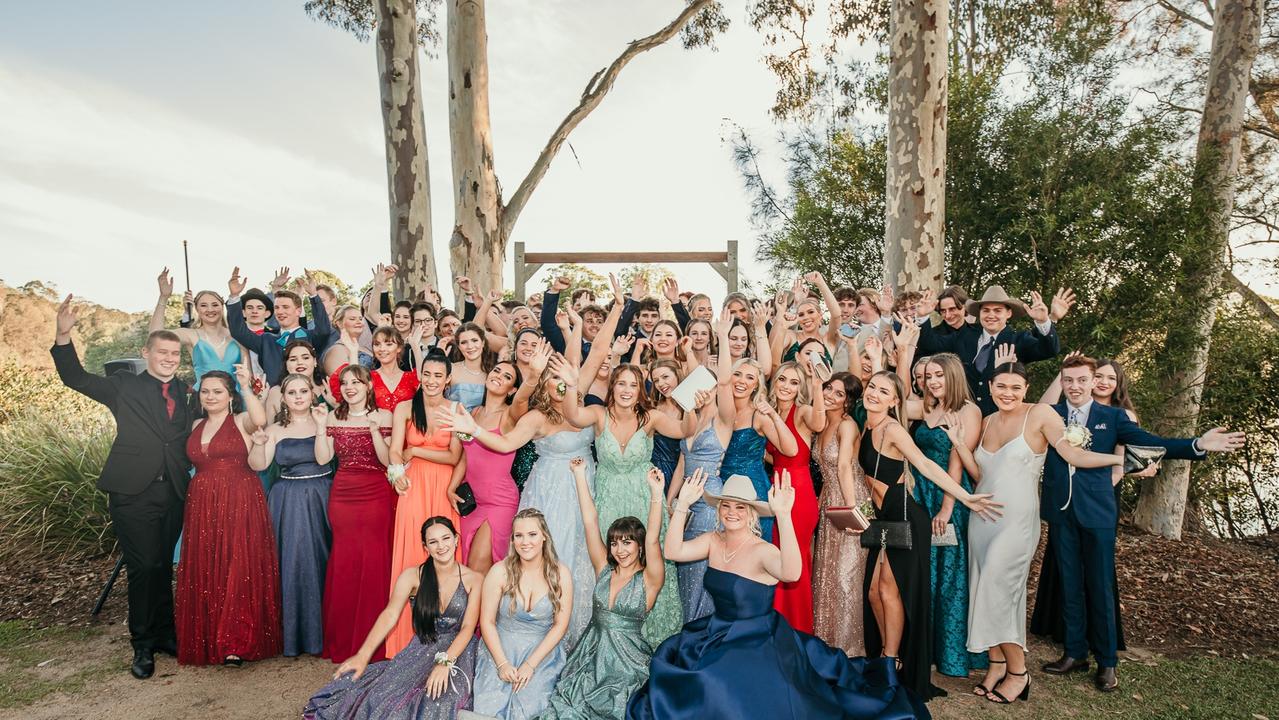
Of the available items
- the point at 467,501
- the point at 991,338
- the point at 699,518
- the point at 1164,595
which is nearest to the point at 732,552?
the point at 699,518

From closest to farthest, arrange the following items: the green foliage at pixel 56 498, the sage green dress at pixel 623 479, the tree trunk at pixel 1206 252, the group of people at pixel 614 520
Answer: the group of people at pixel 614 520 < the sage green dress at pixel 623 479 < the green foliage at pixel 56 498 < the tree trunk at pixel 1206 252

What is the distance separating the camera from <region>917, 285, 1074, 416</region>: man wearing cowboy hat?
5145 mm

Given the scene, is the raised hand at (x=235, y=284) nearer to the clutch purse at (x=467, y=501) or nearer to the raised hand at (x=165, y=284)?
the raised hand at (x=165, y=284)

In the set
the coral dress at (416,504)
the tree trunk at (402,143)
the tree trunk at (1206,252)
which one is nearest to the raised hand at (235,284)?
the coral dress at (416,504)

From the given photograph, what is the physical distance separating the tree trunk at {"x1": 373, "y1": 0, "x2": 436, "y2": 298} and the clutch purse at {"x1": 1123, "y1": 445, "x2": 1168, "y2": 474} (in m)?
8.20

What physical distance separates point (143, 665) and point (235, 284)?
2805 mm

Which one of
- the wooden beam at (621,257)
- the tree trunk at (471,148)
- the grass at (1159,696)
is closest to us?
the grass at (1159,696)

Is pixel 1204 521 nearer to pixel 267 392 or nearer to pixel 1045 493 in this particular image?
pixel 1045 493

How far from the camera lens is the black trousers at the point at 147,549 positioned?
15.1ft

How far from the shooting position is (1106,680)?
4.32 m

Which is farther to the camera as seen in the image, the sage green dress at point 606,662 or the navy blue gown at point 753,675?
the sage green dress at point 606,662

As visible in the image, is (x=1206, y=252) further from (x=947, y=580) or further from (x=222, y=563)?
(x=222, y=563)

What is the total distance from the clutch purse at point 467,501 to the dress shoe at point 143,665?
215cm

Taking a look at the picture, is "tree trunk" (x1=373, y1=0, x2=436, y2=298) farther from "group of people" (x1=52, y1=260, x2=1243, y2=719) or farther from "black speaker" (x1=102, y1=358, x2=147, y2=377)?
"group of people" (x1=52, y1=260, x2=1243, y2=719)
